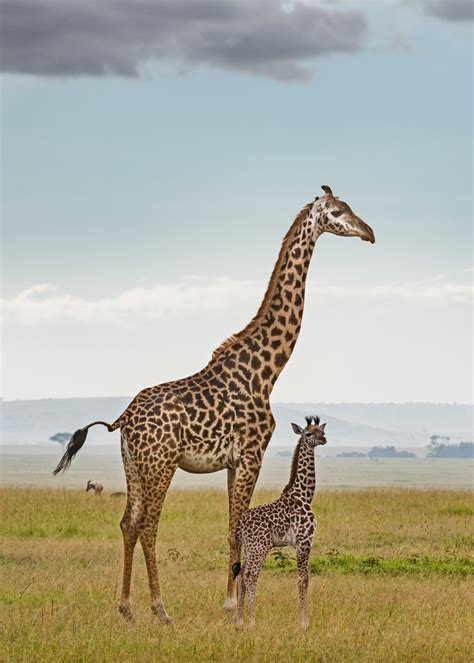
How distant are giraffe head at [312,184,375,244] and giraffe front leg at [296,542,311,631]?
374cm

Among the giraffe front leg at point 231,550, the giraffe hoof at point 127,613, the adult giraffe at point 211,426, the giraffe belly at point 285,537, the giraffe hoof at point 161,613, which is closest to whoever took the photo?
the giraffe belly at point 285,537

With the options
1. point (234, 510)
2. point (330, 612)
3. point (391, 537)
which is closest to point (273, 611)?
point (330, 612)


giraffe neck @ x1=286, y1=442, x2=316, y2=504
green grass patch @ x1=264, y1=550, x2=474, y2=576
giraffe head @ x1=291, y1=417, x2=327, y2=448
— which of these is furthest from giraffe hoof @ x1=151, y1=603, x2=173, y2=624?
green grass patch @ x1=264, y1=550, x2=474, y2=576

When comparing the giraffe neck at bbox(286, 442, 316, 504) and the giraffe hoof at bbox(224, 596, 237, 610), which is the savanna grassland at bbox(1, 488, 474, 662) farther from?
the giraffe neck at bbox(286, 442, 316, 504)

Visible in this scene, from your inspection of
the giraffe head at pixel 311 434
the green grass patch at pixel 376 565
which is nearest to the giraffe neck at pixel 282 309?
the giraffe head at pixel 311 434

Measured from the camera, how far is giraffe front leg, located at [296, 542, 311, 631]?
11914 mm

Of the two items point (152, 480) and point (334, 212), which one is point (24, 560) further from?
point (334, 212)

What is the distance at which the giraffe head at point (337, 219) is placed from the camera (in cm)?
1348

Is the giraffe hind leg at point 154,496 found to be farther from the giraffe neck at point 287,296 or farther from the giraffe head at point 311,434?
the giraffe neck at point 287,296

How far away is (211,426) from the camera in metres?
12.7

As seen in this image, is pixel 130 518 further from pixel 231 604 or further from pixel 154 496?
pixel 231 604

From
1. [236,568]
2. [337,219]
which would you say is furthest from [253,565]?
[337,219]

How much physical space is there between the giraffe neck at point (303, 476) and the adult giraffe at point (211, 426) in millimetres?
524

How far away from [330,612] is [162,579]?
12.0 feet
